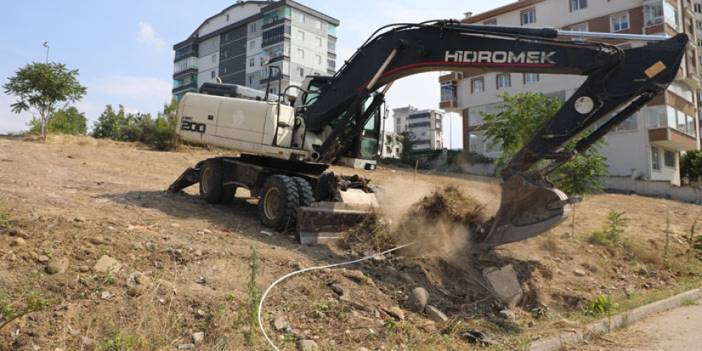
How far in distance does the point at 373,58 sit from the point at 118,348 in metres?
6.24

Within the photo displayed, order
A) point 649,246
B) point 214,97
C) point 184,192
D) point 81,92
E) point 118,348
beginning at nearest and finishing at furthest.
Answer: point 118,348
point 214,97
point 649,246
point 184,192
point 81,92

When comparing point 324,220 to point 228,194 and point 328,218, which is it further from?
point 228,194

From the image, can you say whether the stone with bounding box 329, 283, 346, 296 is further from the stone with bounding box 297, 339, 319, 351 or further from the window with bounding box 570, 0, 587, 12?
the window with bounding box 570, 0, 587, 12

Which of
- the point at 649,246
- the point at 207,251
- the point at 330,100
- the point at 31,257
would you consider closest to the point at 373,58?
the point at 330,100

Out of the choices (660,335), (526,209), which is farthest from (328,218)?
(660,335)

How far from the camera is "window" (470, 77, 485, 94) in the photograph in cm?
4297

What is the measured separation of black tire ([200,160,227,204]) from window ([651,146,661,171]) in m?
32.1

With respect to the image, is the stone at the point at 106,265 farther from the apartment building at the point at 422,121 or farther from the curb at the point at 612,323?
the apartment building at the point at 422,121

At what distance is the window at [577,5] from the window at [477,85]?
323 inches

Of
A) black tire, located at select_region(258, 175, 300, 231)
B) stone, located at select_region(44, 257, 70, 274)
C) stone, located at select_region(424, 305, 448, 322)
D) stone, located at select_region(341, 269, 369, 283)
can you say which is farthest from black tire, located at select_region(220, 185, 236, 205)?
stone, located at select_region(424, 305, 448, 322)

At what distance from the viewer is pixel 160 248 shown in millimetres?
6738

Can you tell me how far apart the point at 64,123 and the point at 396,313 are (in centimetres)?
2928

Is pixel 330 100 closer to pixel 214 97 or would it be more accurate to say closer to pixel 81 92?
pixel 214 97

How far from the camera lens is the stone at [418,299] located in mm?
6527
